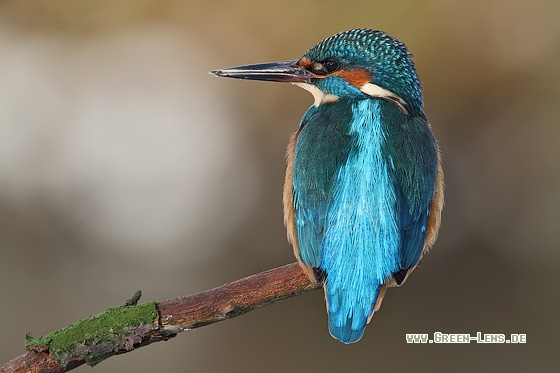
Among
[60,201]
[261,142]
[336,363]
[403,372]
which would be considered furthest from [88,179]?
[403,372]

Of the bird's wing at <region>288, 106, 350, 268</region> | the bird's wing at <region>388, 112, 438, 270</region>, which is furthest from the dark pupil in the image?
the bird's wing at <region>388, 112, 438, 270</region>

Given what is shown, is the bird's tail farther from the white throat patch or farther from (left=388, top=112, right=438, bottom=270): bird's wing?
the white throat patch

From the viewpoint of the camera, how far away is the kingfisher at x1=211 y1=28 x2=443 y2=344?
2.00 metres

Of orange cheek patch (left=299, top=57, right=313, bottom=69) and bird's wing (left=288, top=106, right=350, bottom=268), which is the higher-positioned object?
orange cheek patch (left=299, top=57, right=313, bottom=69)

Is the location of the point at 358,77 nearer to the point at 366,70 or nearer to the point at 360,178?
the point at 366,70

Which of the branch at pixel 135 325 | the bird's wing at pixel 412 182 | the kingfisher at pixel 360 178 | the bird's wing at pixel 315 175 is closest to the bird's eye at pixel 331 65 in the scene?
the kingfisher at pixel 360 178

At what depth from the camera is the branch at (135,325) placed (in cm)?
207

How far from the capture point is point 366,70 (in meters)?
2.37

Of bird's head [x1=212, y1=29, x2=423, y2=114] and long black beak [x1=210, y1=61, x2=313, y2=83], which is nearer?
bird's head [x1=212, y1=29, x2=423, y2=114]

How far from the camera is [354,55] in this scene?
7.78 feet

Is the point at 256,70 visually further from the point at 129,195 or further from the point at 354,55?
the point at 129,195

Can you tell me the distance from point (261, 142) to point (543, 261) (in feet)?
6.07

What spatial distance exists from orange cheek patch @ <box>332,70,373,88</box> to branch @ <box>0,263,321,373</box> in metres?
0.66

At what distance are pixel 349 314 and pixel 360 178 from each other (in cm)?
38
